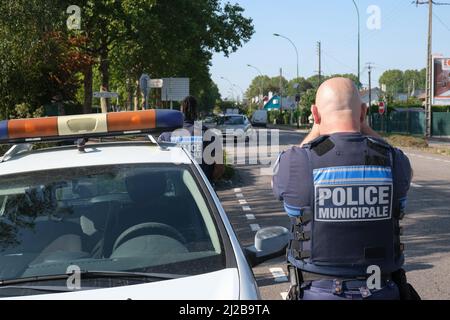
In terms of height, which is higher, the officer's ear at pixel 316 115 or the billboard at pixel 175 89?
the billboard at pixel 175 89

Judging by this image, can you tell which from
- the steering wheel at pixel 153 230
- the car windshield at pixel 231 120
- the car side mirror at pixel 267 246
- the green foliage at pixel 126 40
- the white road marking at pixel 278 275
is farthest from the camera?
the car windshield at pixel 231 120

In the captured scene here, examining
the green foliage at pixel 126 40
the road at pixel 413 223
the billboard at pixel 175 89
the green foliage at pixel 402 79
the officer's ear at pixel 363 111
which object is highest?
the green foliage at pixel 402 79

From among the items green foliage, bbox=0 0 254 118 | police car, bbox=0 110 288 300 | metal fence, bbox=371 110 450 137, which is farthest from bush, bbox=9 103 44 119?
metal fence, bbox=371 110 450 137

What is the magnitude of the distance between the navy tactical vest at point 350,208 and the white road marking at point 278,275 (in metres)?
3.52

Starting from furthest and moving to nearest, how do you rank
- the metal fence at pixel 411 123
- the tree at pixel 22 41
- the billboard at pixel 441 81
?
the metal fence at pixel 411 123 < the billboard at pixel 441 81 < the tree at pixel 22 41

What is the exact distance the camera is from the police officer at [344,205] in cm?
258

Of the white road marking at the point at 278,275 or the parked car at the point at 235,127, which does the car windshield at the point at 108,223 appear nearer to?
the white road marking at the point at 278,275

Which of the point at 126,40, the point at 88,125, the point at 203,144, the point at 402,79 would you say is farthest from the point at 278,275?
the point at 402,79

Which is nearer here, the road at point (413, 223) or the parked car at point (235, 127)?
the road at point (413, 223)

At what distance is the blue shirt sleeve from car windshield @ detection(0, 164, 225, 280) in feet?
1.69

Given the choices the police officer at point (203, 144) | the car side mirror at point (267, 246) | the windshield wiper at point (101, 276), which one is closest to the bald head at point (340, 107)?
the car side mirror at point (267, 246)

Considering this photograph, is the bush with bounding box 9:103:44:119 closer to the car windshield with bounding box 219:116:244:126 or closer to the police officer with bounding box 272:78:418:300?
the car windshield with bounding box 219:116:244:126

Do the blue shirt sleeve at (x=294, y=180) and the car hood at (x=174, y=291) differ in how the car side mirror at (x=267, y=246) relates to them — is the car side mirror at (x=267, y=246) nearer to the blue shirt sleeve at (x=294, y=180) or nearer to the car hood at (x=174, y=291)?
the car hood at (x=174, y=291)
